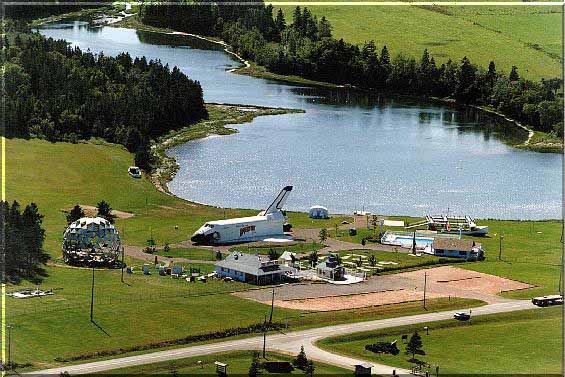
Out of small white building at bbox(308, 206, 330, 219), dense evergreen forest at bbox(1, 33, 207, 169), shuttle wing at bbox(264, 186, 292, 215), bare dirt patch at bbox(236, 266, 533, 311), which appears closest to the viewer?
bare dirt patch at bbox(236, 266, 533, 311)

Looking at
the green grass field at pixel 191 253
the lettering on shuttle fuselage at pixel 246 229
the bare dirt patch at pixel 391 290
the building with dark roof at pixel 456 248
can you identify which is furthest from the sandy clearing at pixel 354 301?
the lettering on shuttle fuselage at pixel 246 229

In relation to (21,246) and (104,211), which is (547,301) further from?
(104,211)

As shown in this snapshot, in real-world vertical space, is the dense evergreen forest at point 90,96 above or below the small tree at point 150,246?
above

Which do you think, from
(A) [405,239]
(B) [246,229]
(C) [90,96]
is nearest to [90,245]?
(B) [246,229]

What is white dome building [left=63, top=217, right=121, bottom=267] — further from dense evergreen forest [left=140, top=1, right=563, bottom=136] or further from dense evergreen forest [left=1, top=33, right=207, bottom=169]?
dense evergreen forest [left=140, top=1, right=563, bottom=136]

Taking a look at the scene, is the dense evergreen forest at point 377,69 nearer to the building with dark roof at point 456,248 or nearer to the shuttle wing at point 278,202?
the shuttle wing at point 278,202

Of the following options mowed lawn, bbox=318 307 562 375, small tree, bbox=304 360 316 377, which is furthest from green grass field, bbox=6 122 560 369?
small tree, bbox=304 360 316 377

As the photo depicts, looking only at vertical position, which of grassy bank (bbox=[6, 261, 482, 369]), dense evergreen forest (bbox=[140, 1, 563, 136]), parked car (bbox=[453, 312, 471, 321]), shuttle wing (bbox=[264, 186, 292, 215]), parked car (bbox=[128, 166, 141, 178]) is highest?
dense evergreen forest (bbox=[140, 1, 563, 136])
